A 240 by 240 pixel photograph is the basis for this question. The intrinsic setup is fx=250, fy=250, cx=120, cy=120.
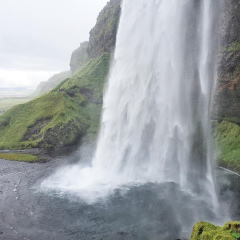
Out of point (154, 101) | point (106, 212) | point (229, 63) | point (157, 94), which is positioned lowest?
point (106, 212)

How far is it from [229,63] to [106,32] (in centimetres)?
8549

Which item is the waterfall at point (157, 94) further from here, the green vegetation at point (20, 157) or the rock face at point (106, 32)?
the rock face at point (106, 32)

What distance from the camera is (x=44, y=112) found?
8281 centimetres

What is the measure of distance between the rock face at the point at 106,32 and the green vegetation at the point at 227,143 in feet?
266

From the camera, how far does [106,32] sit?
12694 cm

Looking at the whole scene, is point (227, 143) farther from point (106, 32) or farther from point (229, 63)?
point (106, 32)

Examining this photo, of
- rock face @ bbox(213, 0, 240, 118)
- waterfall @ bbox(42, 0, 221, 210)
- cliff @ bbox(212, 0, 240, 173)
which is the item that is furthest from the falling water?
cliff @ bbox(212, 0, 240, 173)

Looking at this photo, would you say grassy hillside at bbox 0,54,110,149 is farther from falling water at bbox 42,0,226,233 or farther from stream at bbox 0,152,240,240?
stream at bbox 0,152,240,240

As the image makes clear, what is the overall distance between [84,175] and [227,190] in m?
21.1

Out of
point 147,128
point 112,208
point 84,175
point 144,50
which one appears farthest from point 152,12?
point 112,208

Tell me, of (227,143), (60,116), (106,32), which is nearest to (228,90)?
(227,143)

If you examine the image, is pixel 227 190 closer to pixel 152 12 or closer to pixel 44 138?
pixel 152 12

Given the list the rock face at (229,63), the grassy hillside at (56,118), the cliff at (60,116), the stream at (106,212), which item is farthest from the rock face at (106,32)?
the stream at (106,212)

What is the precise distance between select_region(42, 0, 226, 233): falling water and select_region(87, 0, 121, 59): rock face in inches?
3201
